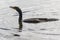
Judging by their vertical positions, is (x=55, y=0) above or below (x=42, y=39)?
above

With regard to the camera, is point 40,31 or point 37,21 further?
point 37,21

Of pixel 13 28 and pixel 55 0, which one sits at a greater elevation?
pixel 55 0

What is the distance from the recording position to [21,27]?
255cm

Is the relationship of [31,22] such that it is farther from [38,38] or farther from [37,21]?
[38,38]

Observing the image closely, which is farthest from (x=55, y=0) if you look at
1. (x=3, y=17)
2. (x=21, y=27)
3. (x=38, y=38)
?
(x=38, y=38)

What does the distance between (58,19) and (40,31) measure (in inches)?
22.5

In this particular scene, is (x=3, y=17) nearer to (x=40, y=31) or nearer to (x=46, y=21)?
(x=46, y=21)

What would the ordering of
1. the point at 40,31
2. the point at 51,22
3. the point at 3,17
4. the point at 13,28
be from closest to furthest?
1. the point at 40,31
2. the point at 13,28
3. the point at 51,22
4. the point at 3,17

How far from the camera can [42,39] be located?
216 centimetres

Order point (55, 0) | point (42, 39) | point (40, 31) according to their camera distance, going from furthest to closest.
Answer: point (55, 0) < point (40, 31) < point (42, 39)

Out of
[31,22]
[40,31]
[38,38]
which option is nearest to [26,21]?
[31,22]

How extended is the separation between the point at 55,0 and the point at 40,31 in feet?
7.93

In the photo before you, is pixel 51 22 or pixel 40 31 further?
pixel 51 22

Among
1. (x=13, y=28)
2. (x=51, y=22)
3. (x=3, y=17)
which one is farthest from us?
(x=3, y=17)
